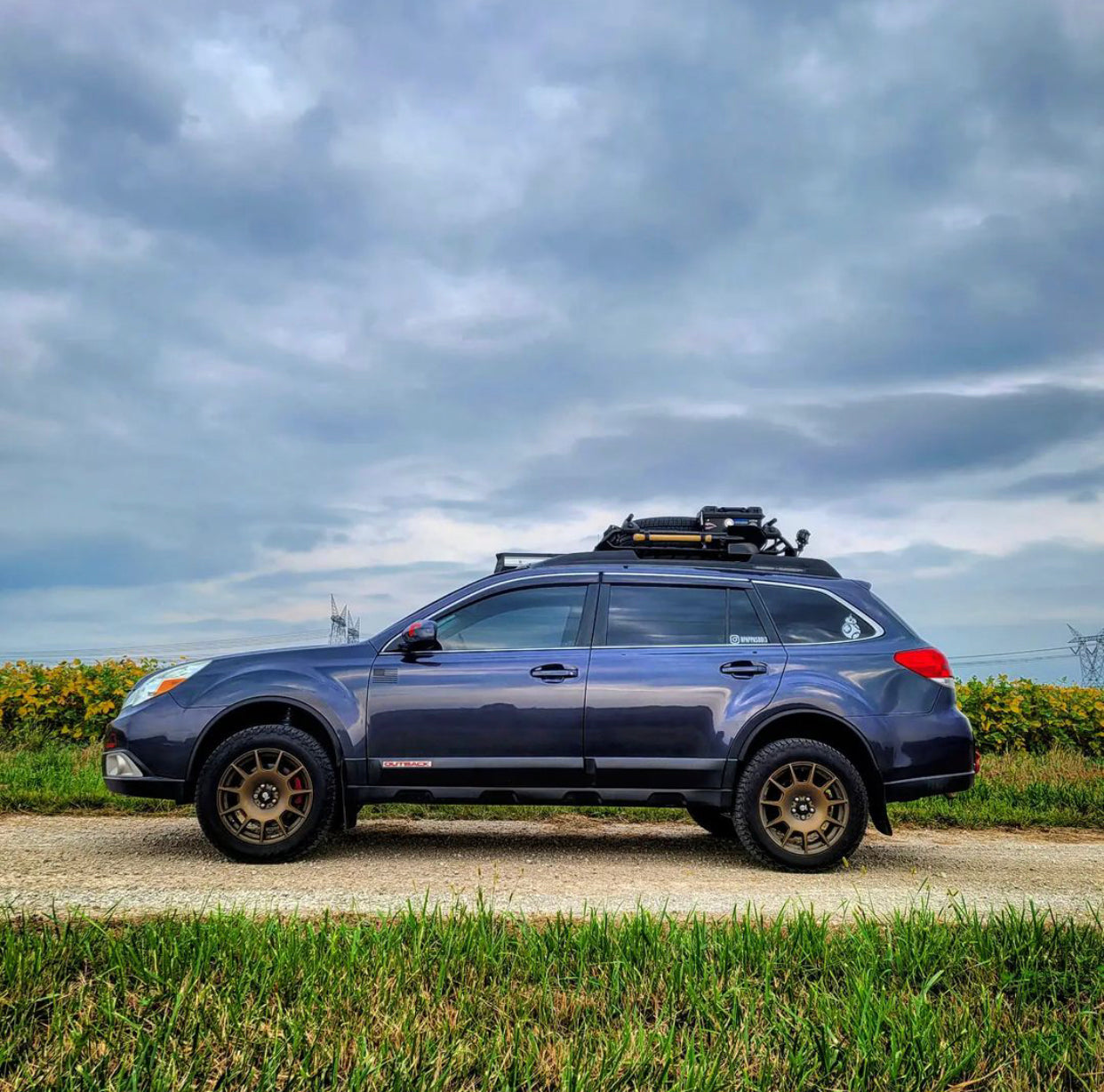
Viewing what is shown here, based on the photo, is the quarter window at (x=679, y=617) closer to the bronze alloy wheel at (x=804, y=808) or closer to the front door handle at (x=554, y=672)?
the front door handle at (x=554, y=672)

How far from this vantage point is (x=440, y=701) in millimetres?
6648

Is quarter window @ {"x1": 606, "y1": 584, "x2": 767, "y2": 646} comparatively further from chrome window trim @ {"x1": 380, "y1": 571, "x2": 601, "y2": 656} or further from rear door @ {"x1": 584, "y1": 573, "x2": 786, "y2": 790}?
chrome window trim @ {"x1": 380, "y1": 571, "x2": 601, "y2": 656}

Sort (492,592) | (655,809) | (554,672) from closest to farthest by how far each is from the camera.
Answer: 1. (554,672)
2. (492,592)
3. (655,809)

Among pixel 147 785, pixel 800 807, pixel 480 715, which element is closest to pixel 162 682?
pixel 147 785

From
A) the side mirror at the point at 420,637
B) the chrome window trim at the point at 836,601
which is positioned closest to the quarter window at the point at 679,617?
the chrome window trim at the point at 836,601

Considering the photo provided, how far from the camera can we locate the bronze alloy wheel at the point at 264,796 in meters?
6.47

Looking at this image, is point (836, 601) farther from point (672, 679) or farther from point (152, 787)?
point (152, 787)

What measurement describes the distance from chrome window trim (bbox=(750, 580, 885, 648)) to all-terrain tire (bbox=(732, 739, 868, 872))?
2.27ft

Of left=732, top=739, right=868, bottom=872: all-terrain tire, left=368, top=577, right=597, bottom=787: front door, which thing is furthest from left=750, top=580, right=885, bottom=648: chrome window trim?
left=368, top=577, right=597, bottom=787: front door

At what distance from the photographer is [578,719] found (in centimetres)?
660

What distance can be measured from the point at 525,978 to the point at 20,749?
9.87 m

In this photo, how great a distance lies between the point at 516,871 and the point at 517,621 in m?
1.60

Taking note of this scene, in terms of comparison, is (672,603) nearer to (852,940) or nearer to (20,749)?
(852,940)

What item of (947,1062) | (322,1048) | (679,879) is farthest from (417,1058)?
(679,879)
